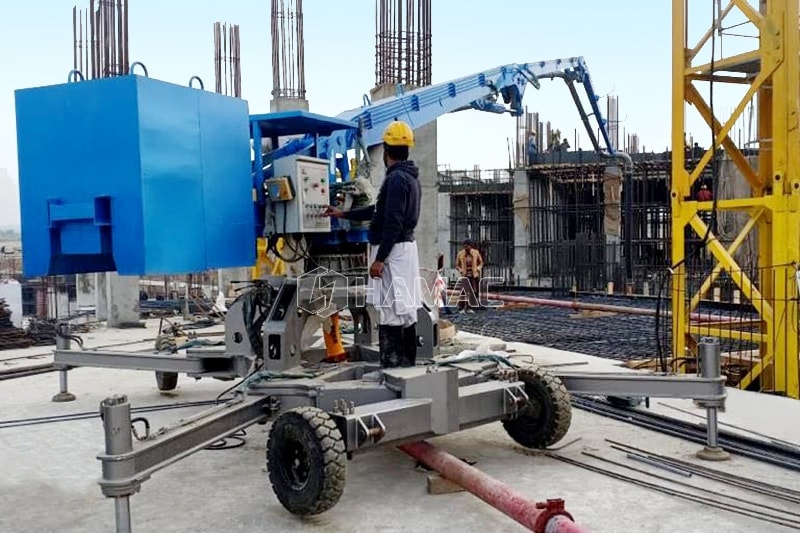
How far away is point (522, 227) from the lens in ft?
78.7

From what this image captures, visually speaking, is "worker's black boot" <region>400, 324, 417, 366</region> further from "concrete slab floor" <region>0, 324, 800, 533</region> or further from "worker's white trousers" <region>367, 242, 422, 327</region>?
"concrete slab floor" <region>0, 324, 800, 533</region>

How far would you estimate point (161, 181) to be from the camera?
16.1 feet

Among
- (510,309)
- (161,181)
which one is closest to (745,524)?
(161,181)

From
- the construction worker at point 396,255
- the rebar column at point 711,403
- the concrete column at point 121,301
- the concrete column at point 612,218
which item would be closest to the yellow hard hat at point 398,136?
the construction worker at point 396,255

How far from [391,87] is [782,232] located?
424 inches

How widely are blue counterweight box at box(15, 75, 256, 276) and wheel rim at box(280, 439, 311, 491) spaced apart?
149cm

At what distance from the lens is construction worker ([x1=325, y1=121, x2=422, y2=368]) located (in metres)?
4.86

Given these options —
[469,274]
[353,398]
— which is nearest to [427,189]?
[469,274]

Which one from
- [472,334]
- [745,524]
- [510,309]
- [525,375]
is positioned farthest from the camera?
[510,309]

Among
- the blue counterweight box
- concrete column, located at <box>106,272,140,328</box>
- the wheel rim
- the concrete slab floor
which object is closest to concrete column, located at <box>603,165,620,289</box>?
concrete column, located at <box>106,272,140,328</box>

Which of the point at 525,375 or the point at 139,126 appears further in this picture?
the point at 525,375

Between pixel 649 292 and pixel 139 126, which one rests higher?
pixel 139 126

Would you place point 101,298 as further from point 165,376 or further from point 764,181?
point 764,181

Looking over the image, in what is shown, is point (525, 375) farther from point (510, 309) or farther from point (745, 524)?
point (510, 309)
